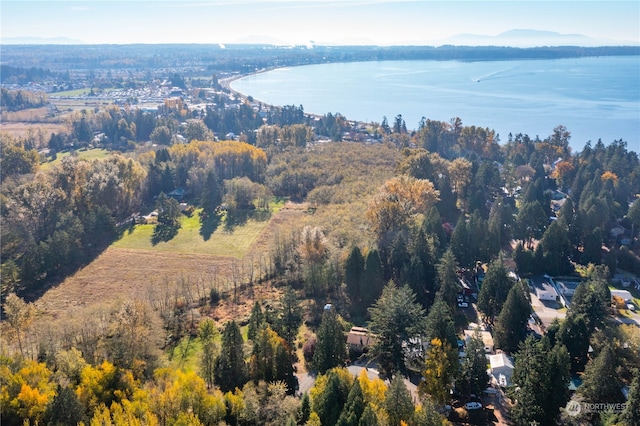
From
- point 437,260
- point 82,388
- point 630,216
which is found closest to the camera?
point 82,388

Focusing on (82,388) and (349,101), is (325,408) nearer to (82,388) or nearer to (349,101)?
(82,388)

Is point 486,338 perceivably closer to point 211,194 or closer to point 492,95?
point 211,194

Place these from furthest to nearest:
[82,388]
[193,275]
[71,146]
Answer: [71,146], [193,275], [82,388]

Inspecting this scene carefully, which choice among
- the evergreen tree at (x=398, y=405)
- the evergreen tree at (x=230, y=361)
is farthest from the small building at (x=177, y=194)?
the evergreen tree at (x=398, y=405)

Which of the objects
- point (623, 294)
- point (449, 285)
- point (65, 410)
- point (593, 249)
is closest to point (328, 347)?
point (449, 285)

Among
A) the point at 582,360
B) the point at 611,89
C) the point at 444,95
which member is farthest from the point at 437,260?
the point at 611,89

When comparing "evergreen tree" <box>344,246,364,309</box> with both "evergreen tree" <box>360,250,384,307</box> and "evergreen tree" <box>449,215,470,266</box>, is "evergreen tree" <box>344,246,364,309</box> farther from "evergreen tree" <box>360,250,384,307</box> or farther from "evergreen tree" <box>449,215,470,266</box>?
"evergreen tree" <box>449,215,470,266</box>
